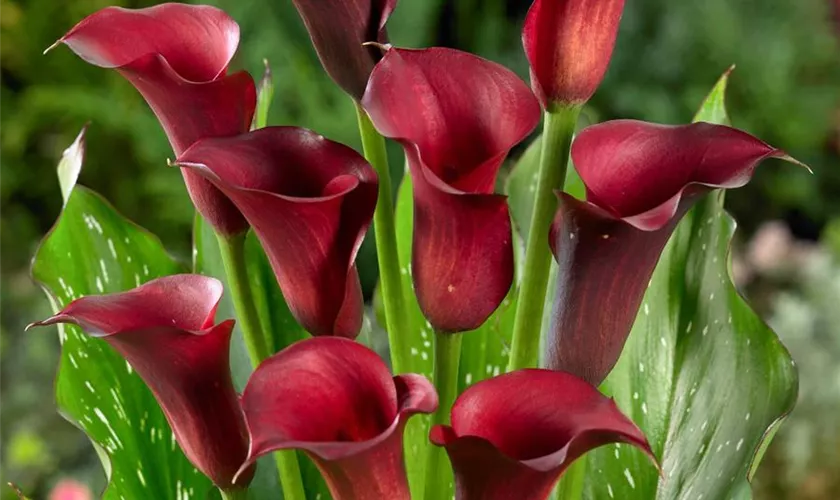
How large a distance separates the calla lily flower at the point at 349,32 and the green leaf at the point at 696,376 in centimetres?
20

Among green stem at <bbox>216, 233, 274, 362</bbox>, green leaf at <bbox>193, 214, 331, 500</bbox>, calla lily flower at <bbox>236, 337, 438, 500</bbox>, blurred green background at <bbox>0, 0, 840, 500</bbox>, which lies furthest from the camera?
blurred green background at <bbox>0, 0, 840, 500</bbox>

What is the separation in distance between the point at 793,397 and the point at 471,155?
192 millimetres

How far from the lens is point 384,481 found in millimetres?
297

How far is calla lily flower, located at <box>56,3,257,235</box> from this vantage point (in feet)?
1.07

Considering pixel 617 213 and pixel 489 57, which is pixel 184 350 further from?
pixel 489 57

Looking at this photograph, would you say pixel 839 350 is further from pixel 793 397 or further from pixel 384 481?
pixel 384 481

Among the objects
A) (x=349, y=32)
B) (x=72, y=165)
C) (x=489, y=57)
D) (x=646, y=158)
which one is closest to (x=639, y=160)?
(x=646, y=158)

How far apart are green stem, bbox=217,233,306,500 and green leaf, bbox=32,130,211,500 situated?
0.11m

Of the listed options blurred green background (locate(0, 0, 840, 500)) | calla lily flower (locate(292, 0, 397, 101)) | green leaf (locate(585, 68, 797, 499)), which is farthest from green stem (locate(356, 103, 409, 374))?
blurred green background (locate(0, 0, 840, 500))

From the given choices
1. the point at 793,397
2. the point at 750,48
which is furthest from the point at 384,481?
the point at 750,48

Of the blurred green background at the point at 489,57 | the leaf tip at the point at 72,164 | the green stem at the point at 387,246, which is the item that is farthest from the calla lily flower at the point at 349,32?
the blurred green background at the point at 489,57

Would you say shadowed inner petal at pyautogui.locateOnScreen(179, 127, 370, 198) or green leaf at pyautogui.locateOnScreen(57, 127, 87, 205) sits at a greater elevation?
shadowed inner petal at pyautogui.locateOnScreen(179, 127, 370, 198)

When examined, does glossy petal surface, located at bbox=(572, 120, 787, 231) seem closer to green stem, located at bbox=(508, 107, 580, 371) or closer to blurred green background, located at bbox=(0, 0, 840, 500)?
green stem, located at bbox=(508, 107, 580, 371)

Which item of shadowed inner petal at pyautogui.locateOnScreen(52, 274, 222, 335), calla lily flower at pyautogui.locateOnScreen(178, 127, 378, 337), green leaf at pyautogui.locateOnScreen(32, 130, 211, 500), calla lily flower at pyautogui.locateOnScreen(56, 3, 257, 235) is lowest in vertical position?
green leaf at pyautogui.locateOnScreen(32, 130, 211, 500)
